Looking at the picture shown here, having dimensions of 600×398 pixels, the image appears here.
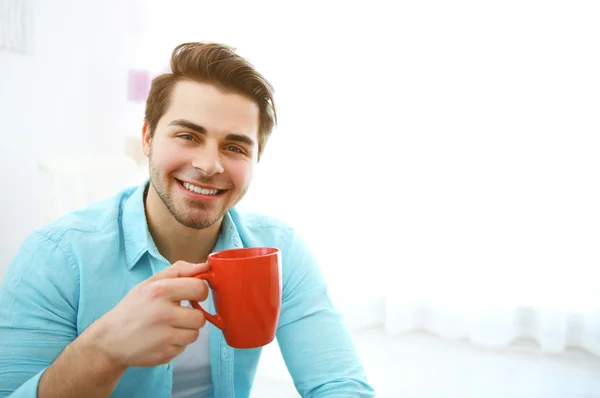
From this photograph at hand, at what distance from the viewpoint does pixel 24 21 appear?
1531mm

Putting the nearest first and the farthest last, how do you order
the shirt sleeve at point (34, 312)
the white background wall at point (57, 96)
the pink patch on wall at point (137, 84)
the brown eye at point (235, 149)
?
the shirt sleeve at point (34, 312)
the brown eye at point (235, 149)
the white background wall at point (57, 96)
the pink patch on wall at point (137, 84)

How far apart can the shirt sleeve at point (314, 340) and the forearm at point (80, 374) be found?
390 millimetres

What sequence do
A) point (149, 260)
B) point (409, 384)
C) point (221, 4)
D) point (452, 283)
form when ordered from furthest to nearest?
point (221, 4) → point (452, 283) → point (409, 384) → point (149, 260)

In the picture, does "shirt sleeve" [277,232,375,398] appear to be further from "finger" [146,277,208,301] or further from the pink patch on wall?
the pink patch on wall

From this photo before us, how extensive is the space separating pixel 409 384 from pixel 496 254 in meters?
0.56

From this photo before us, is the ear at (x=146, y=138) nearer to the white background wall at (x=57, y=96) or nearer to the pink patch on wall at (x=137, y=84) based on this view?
the white background wall at (x=57, y=96)

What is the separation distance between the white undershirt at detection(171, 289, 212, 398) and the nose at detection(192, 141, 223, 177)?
0.27 metres

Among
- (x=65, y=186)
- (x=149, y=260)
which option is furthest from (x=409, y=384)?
(x=65, y=186)

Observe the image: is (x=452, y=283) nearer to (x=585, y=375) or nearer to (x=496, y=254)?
(x=496, y=254)

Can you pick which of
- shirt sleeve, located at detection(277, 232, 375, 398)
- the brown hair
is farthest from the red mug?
the brown hair

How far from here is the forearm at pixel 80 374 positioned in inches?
24.9

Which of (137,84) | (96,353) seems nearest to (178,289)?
(96,353)

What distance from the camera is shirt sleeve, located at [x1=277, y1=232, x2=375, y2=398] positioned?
90cm

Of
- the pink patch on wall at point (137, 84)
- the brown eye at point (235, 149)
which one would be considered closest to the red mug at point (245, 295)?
the brown eye at point (235, 149)
